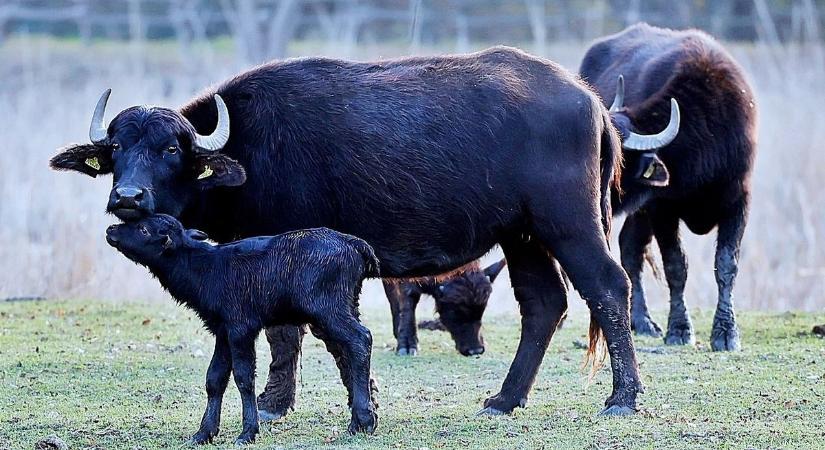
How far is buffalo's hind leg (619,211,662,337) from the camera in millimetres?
13062

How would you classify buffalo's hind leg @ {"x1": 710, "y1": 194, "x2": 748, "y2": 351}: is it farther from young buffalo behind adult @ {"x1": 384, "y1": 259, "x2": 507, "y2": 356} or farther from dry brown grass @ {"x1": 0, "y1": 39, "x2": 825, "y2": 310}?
dry brown grass @ {"x1": 0, "y1": 39, "x2": 825, "y2": 310}

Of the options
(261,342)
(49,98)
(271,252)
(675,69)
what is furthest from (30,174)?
(271,252)

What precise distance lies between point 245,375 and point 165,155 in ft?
4.93

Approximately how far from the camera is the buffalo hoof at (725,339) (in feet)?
38.8

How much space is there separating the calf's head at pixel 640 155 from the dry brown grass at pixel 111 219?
436cm

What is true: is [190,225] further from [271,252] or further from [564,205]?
[564,205]

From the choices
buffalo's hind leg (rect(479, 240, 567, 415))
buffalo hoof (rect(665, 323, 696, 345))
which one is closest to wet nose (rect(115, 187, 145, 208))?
buffalo's hind leg (rect(479, 240, 567, 415))

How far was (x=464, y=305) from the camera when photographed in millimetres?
11875

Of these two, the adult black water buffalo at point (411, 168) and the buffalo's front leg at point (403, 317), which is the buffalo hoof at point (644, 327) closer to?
the buffalo's front leg at point (403, 317)

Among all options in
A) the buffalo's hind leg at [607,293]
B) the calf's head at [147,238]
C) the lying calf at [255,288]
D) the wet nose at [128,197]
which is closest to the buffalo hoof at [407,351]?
the buffalo's hind leg at [607,293]

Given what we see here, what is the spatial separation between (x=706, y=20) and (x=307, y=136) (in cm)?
2272

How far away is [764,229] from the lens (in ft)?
56.4

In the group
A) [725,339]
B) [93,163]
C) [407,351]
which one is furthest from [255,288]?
[725,339]

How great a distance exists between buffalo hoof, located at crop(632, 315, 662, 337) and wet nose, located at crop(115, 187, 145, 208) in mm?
6473
